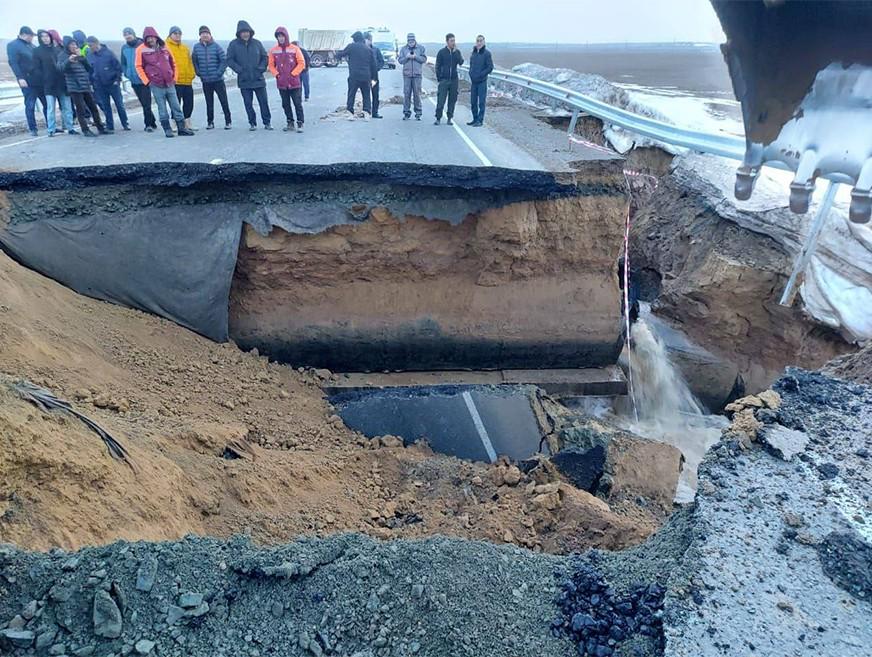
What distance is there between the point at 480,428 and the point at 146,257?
4.33 meters

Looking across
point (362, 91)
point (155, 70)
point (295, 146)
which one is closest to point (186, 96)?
point (155, 70)

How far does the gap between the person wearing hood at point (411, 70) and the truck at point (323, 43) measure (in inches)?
921

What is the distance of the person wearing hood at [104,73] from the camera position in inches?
342

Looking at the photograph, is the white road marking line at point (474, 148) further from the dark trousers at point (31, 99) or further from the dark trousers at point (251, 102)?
the dark trousers at point (31, 99)

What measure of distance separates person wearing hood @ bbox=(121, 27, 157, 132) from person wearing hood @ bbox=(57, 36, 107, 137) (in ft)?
1.97

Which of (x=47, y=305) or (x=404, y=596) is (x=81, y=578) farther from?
(x=47, y=305)

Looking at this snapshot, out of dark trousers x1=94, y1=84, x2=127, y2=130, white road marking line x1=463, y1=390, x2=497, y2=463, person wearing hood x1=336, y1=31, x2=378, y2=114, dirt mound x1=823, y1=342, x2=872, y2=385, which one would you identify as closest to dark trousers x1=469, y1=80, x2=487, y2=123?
person wearing hood x1=336, y1=31, x2=378, y2=114

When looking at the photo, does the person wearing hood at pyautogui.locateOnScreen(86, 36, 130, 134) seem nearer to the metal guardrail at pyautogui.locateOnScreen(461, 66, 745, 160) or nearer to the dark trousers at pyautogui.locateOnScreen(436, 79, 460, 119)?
the dark trousers at pyautogui.locateOnScreen(436, 79, 460, 119)

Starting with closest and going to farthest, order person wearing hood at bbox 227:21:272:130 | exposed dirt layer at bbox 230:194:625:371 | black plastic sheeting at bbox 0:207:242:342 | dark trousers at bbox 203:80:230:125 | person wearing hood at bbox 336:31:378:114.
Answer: black plastic sheeting at bbox 0:207:242:342
exposed dirt layer at bbox 230:194:625:371
person wearing hood at bbox 227:21:272:130
dark trousers at bbox 203:80:230:125
person wearing hood at bbox 336:31:378:114

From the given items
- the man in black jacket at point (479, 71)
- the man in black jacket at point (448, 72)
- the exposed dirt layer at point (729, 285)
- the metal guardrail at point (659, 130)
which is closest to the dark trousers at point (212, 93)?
the man in black jacket at point (448, 72)

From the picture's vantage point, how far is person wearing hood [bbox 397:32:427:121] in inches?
394

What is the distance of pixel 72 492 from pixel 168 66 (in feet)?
23.4

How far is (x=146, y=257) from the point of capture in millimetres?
6883

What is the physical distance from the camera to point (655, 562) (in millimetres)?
2691
